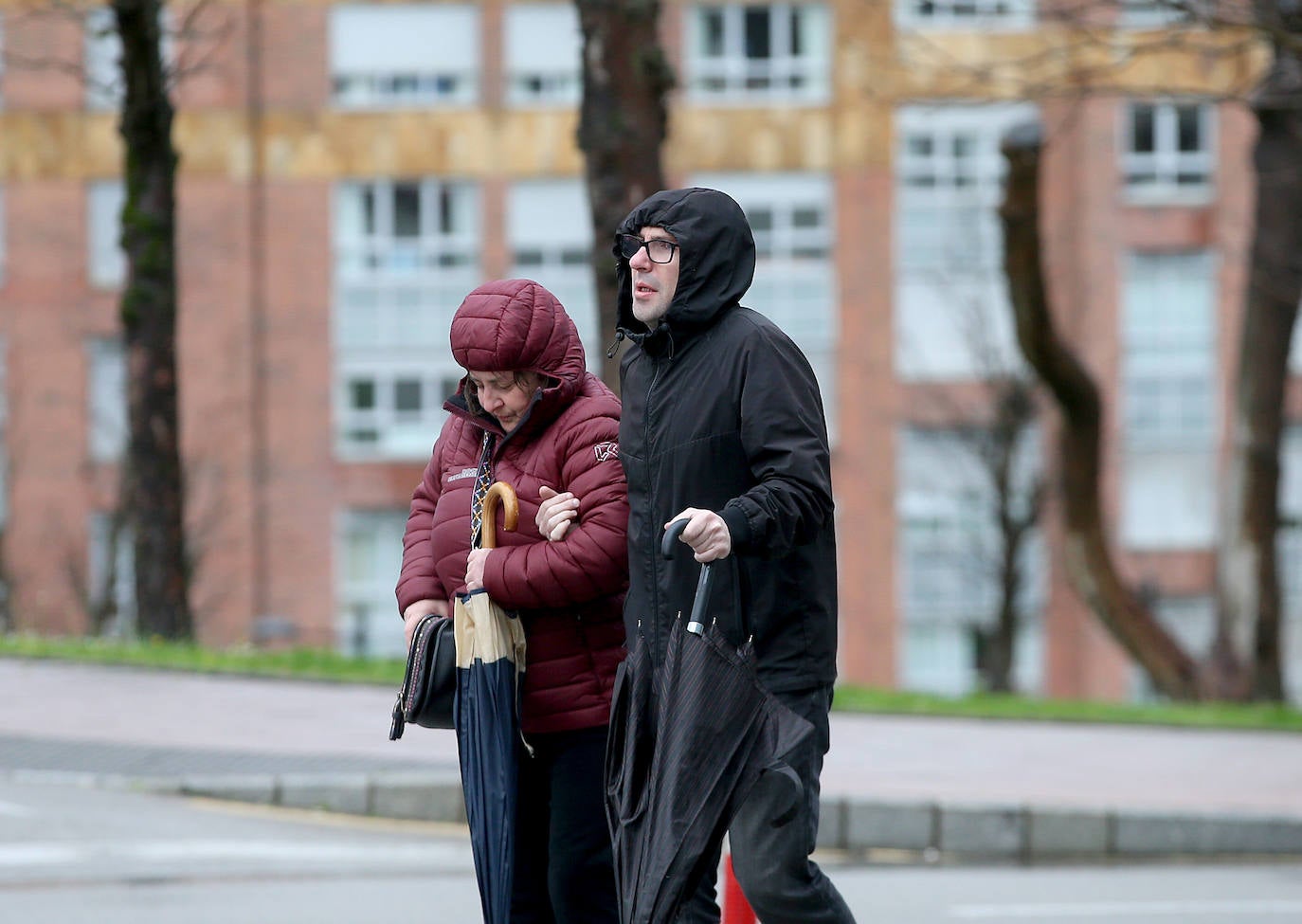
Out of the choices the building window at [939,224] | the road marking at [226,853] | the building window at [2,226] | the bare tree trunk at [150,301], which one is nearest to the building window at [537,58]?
the building window at [939,224]

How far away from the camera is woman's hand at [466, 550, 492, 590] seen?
475 cm

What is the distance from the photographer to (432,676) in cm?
486

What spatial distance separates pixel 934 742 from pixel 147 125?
9111 millimetres

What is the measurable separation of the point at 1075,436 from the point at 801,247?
869 inches

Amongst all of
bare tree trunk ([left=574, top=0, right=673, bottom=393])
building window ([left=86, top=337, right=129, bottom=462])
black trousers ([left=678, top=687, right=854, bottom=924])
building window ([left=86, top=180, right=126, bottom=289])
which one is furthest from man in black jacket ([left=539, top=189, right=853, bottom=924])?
building window ([left=86, top=337, right=129, bottom=462])

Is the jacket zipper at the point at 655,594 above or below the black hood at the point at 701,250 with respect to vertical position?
below

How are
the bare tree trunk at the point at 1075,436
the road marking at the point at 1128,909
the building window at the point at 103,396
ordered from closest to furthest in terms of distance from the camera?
1. the road marking at the point at 1128,909
2. the bare tree trunk at the point at 1075,436
3. the building window at the point at 103,396

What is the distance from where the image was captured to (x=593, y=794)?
190 inches

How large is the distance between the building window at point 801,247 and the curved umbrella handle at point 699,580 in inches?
Answer: 1378

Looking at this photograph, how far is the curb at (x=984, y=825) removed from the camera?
8938mm

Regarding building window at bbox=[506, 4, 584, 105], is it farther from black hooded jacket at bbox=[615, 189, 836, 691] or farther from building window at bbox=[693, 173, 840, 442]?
black hooded jacket at bbox=[615, 189, 836, 691]

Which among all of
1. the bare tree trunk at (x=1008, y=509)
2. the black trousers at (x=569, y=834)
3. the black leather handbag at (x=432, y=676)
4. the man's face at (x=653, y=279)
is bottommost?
the bare tree trunk at (x=1008, y=509)

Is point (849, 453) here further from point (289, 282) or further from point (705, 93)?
point (289, 282)

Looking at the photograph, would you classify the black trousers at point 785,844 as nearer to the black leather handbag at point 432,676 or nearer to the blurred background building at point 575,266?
the black leather handbag at point 432,676
